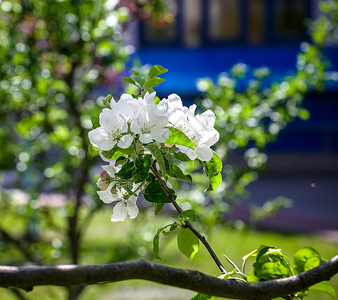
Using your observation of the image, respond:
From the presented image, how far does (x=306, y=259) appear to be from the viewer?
0.79 metres

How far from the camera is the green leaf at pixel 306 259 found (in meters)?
0.79

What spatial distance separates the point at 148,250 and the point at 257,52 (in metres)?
9.53

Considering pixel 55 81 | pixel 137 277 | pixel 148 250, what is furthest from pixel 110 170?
pixel 148 250

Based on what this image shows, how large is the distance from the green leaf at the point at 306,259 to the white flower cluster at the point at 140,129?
202 mm

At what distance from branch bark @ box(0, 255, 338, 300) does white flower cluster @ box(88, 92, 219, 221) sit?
0.20 m

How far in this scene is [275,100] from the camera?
2.43 metres

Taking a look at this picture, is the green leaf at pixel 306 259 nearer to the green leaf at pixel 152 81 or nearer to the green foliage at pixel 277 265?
the green foliage at pixel 277 265

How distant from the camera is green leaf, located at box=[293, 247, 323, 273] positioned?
79cm

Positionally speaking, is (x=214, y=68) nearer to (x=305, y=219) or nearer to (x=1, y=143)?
(x=305, y=219)

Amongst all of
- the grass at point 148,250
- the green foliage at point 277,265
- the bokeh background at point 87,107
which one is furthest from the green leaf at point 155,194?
the grass at point 148,250

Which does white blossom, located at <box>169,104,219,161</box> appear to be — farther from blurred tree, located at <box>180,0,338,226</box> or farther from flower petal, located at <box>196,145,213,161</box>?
blurred tree, located at <box>180,0,338,226</box>

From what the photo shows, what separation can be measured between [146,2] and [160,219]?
367 cm

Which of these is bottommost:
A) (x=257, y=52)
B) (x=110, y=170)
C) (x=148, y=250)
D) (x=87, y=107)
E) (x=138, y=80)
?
(x=257, y=52)

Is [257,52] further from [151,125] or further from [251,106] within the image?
[151,125]
